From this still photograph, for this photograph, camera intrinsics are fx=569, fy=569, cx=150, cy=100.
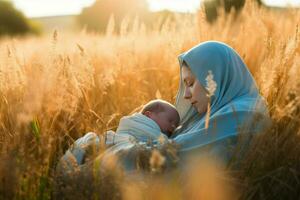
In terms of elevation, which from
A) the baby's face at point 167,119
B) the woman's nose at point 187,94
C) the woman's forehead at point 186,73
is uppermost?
the woman's forehead at point 186,73

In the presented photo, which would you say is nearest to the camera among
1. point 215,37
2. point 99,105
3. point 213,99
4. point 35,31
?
point 213,99

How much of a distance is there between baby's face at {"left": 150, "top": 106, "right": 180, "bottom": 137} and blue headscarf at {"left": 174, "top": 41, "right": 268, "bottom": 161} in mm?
66

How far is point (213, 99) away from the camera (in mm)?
3451

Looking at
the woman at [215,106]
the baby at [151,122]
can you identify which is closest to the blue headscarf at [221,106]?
the woman at [215,106]

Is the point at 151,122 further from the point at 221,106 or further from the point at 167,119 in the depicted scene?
the point at 221,106

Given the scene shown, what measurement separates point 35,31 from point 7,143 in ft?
133

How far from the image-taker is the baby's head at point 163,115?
3.53 metres

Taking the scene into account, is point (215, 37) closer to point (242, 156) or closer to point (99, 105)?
point (99, 105)

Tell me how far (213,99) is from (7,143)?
4.20ft

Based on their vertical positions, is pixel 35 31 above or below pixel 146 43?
below

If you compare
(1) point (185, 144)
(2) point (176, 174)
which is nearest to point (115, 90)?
(1) point (185, 144)

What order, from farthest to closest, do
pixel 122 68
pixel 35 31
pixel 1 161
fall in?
pixel 35 31 < pixel 122 68 < pixel 1 161

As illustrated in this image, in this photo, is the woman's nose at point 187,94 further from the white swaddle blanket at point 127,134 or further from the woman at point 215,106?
the white swaddle blanket at point 127,134

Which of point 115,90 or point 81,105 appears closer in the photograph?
point 81,105
